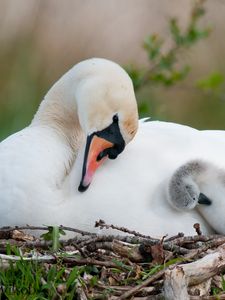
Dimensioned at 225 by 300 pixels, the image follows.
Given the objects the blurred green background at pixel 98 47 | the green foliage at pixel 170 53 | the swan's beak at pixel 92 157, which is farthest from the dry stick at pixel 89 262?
the blurred green background at pixel 98 47

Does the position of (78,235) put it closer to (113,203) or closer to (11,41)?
(113,203)

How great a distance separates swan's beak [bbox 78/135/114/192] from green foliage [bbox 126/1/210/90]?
299cm

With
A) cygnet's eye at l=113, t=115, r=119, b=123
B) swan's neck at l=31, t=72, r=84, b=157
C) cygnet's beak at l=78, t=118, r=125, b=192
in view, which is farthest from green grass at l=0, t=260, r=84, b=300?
swan's neck at l=31, t=72, r=84, b=157

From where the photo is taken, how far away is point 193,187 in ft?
26.3

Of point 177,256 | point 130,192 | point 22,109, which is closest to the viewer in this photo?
point 177,256

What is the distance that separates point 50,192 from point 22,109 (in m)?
3.68

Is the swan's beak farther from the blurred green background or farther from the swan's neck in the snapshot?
the blurred green background

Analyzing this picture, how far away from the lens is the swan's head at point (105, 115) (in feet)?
27.3

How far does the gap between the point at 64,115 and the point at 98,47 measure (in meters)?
4.00

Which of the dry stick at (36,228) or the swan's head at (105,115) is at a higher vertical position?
the swan's head at (105,115)

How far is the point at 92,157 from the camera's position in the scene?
27.2 feet

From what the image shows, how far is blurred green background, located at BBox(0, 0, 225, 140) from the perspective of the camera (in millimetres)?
12188

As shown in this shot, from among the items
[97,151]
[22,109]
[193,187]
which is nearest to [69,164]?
[97,151]

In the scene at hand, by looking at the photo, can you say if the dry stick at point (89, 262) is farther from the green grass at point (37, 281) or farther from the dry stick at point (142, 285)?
the dry stick at point (142, 285)
